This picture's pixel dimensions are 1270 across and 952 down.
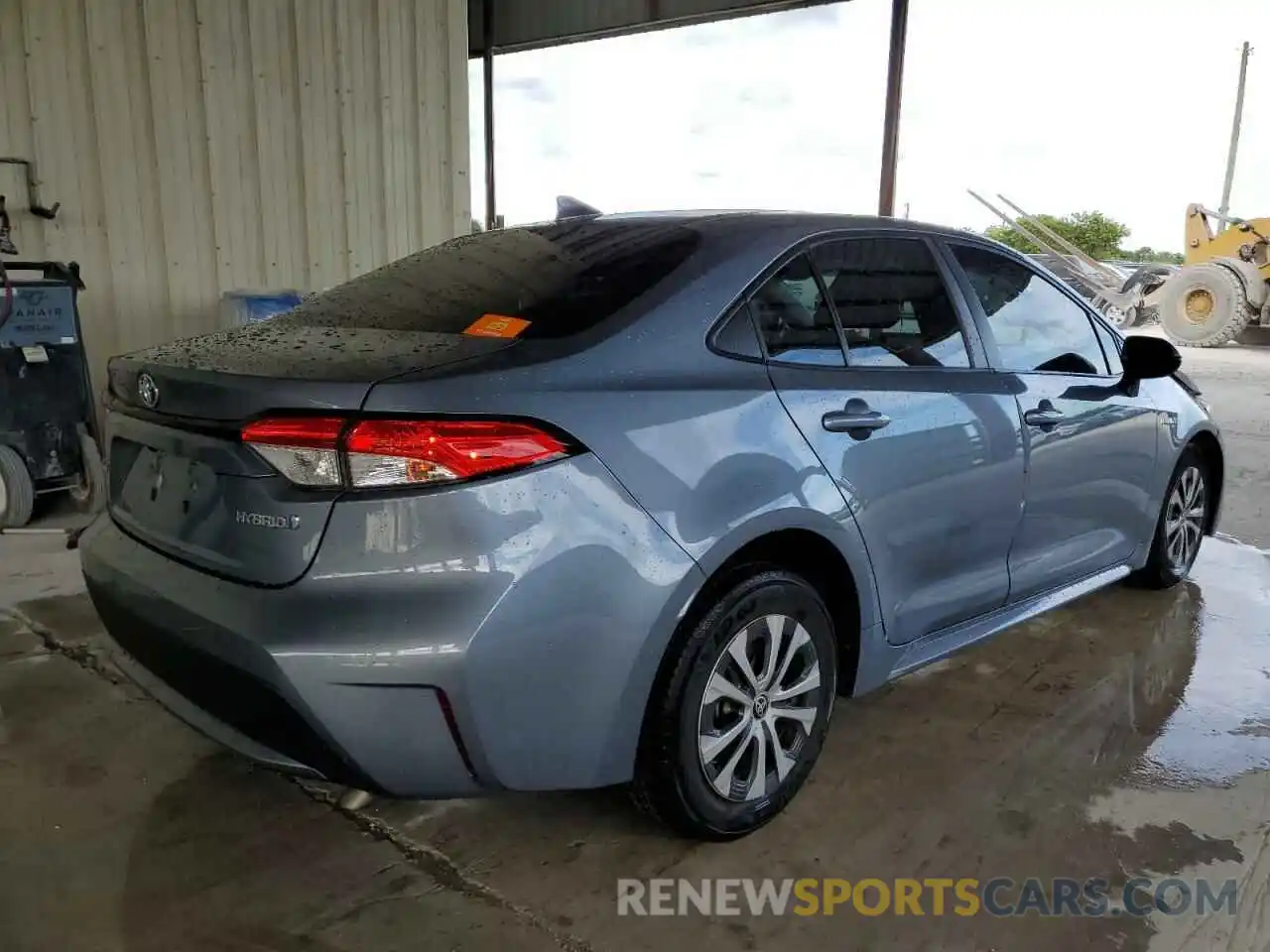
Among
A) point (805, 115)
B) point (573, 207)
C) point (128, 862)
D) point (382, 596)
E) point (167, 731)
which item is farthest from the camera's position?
point (805, 115)

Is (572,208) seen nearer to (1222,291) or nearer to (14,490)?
(14,490)

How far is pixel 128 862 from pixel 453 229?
17.9 ft

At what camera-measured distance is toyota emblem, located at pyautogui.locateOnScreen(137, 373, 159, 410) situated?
6.12 ft

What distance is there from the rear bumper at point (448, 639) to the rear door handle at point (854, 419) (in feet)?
1.72

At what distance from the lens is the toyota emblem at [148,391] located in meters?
1.87

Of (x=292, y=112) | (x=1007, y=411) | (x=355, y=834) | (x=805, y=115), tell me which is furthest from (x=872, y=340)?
(x=805, y=115)

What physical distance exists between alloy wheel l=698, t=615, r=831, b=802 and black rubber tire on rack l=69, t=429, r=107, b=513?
4.00 m

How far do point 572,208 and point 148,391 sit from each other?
4.87ft

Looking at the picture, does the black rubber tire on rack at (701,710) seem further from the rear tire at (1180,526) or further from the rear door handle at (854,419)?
the rear tire at (1180,526)

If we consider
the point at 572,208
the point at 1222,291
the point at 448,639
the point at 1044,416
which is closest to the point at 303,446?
the point at 448,639

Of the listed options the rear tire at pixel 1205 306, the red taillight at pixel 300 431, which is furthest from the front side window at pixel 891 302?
the rear tire at pixel 1205 306

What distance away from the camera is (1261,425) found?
7.87 meters

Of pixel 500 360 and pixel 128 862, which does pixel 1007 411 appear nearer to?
pixel 500 360

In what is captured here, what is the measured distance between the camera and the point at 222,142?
5.66 meters
